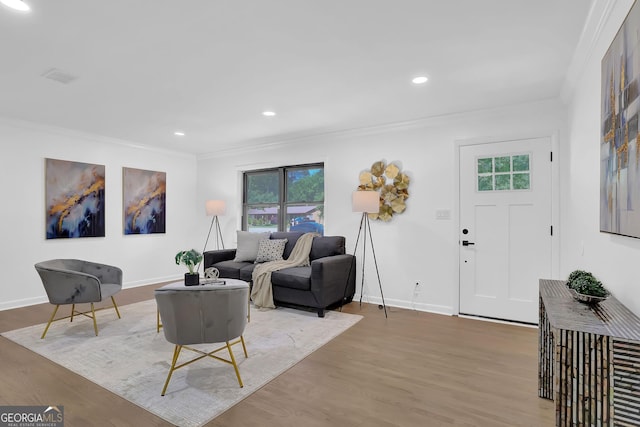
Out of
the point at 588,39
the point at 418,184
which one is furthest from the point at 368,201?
the point at 588,39

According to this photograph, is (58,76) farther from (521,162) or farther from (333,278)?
(521,162)

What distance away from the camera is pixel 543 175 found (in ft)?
11.8

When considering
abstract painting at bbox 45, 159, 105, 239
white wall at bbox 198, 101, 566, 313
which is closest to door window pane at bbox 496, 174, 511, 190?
white wall at bbox 198, 101, 566, 313

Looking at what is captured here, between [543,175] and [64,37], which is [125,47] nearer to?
[64,37]

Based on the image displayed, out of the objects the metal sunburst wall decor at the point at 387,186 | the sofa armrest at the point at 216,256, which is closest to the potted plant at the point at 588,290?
the metal sunburst wall decor at the point at 387,186

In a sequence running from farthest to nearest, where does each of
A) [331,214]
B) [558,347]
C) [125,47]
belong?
[331,214], [125,47], [558,347]

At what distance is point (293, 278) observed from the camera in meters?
4.06

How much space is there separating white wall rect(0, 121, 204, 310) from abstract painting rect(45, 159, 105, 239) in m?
0.09

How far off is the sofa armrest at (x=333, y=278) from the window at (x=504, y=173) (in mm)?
1919

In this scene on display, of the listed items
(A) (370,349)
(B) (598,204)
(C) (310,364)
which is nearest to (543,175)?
(B) (598,204)

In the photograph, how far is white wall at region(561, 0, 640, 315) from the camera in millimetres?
1717

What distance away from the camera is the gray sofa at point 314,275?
12.9ft

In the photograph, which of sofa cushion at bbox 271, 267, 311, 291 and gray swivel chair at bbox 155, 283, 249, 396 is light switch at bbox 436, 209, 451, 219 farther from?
gray swivel chair at bbox 155, 283, 249, 396

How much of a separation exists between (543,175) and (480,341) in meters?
1.92
